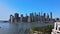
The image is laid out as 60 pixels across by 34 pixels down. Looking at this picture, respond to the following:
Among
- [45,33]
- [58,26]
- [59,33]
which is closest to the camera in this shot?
[59,33]

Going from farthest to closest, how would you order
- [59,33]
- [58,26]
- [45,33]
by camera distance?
[45,33] → [58,26] → [59,33]

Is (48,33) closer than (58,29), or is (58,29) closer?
(58,29)

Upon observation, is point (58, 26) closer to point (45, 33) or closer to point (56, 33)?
point (56, 33)

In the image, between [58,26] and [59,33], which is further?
[58,26]

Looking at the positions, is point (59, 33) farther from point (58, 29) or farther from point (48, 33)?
point (48, 33)

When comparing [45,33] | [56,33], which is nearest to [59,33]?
[56,33]

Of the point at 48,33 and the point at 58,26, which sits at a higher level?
the point at 58,26

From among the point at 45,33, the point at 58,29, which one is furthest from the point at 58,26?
the point at 45,33

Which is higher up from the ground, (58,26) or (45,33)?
(58,26)
